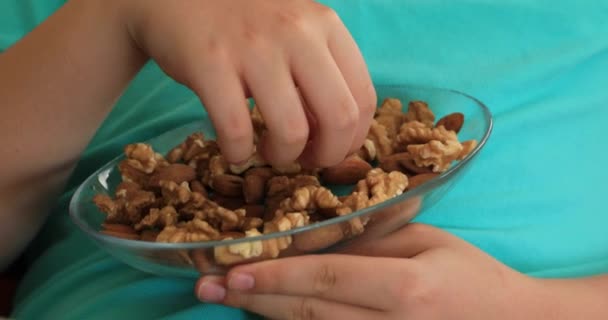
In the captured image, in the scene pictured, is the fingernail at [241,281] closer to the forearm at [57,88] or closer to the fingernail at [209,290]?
the fingernail at [209,290]

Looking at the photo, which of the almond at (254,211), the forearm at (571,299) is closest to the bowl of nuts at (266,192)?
the almond at (254,211)

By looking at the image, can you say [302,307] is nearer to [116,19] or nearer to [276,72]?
[276,72]

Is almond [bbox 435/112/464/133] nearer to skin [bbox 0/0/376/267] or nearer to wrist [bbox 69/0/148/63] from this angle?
skin [bbox 0/0/376/267]

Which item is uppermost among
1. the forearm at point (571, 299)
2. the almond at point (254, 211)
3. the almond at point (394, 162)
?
the almond at point (394, 162)

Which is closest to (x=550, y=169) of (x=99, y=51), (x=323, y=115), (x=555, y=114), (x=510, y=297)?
(x=555, y=114)

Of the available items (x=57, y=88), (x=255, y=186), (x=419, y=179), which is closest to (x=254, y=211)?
(x=255, y=186)

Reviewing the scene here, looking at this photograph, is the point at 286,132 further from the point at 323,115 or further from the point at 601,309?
the point at 601,309
